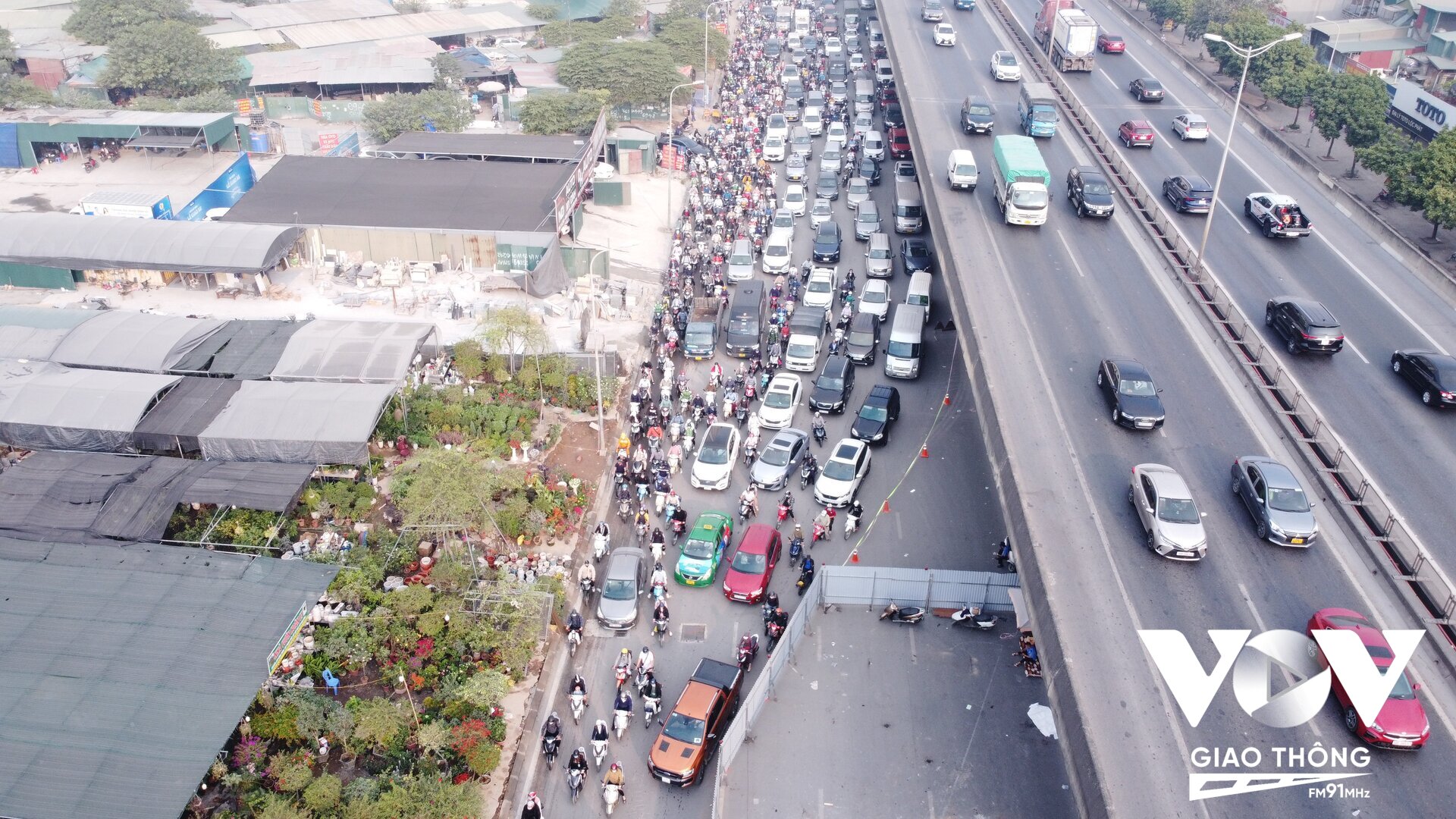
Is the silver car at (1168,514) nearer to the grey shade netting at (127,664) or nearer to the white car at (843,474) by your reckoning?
the white car at (843,474)

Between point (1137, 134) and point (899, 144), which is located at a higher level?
point (1137, 134)

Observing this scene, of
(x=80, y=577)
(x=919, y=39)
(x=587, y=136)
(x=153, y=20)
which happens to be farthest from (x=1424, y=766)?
(x=153, y=20)

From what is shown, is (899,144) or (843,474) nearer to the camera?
(843,474)

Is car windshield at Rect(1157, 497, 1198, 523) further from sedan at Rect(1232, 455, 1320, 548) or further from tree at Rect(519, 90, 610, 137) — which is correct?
tree at Rect(519, 90, 610, 137)

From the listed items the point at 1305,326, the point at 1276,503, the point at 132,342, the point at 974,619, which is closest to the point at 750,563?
the point at 974,619

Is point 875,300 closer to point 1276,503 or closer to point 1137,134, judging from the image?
point 1137,134

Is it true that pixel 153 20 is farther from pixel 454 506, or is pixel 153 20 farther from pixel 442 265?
pixel 454 506
